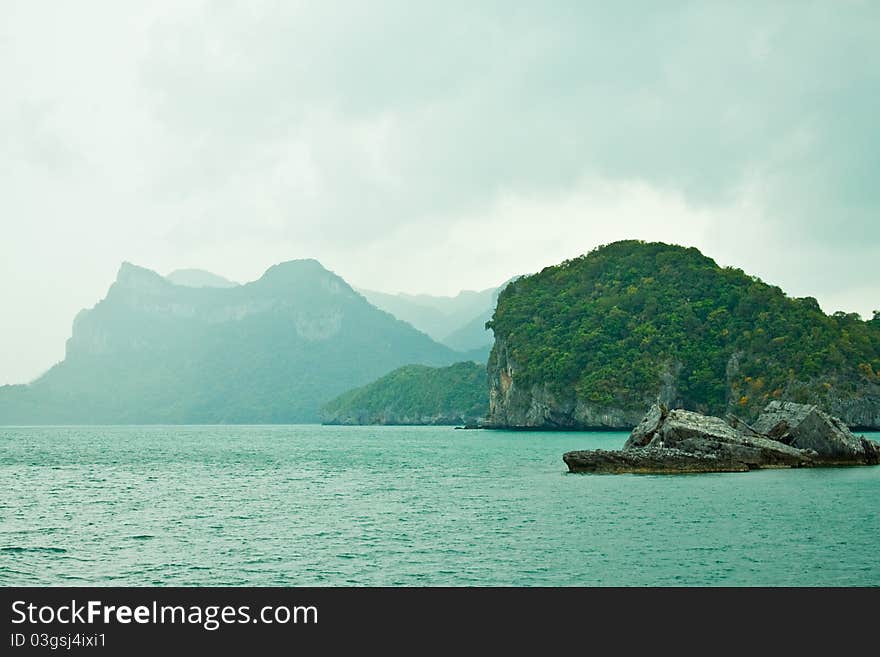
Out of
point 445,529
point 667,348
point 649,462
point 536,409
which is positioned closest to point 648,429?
point 649,462

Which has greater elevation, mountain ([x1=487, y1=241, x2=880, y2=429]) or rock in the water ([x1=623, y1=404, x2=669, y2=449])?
mountain ([x1=487, y1=241, x2=880, y2=429])

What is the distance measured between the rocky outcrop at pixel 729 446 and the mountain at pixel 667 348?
62155 mm

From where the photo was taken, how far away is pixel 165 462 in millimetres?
79562

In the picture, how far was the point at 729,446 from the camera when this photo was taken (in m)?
62.4

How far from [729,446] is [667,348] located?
→ 293 ft

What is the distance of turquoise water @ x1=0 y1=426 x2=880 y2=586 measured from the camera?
25.5 m

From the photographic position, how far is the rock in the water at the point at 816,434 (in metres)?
66.4

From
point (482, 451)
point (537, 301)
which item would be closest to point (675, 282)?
point (537, 301)

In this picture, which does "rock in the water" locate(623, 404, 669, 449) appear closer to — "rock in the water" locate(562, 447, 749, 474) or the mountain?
"rock in the water" locate(562, 447, 749, 474)

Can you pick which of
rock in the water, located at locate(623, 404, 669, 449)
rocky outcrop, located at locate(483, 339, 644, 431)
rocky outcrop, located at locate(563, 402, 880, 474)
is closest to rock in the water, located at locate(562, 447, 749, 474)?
rocky outcrop, located at locate(563, 402, 880, 474)

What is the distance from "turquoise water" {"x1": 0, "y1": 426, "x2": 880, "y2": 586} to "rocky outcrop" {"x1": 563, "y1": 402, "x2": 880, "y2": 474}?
10.6 feet

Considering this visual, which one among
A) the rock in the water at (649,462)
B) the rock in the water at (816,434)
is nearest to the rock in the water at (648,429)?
the rock in the water at (649,462)
